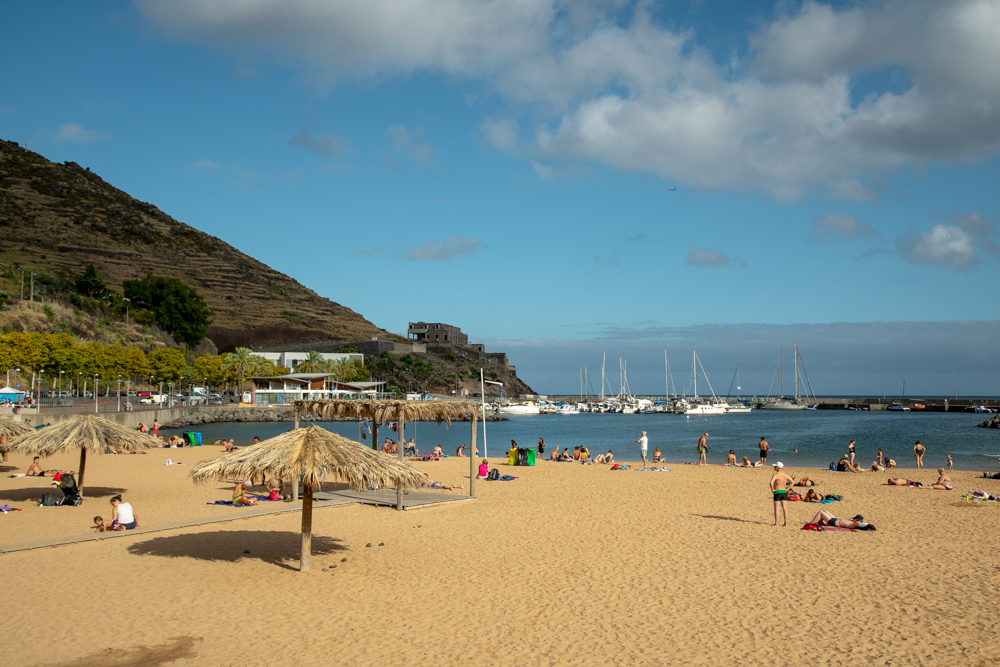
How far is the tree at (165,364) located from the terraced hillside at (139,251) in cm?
6733

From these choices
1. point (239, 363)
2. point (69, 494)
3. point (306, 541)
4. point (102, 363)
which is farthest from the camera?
point (239, 363)

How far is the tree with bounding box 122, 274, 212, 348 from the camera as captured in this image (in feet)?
317

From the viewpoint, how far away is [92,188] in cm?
17725

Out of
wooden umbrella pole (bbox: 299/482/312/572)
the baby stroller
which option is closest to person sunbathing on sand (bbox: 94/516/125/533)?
the baby stroller

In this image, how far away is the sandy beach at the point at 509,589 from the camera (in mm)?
6961

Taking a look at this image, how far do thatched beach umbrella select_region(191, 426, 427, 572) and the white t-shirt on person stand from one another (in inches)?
121

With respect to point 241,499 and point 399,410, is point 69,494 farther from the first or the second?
point 399,410

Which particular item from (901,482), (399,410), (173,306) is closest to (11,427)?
(399,410)

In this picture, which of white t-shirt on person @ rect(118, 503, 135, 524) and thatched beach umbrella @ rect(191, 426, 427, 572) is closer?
thatched beach umbrella @ rect(191, 426, 427, 572)

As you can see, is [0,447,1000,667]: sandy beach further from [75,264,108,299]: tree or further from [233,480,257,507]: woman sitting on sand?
[75,264,108,299]: tree

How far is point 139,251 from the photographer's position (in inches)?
6147

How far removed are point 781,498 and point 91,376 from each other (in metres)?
55.1

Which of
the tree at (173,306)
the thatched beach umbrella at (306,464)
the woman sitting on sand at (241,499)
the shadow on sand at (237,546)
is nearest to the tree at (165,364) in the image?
the tree at (173,306)

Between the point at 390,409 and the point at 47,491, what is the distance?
332 inches
